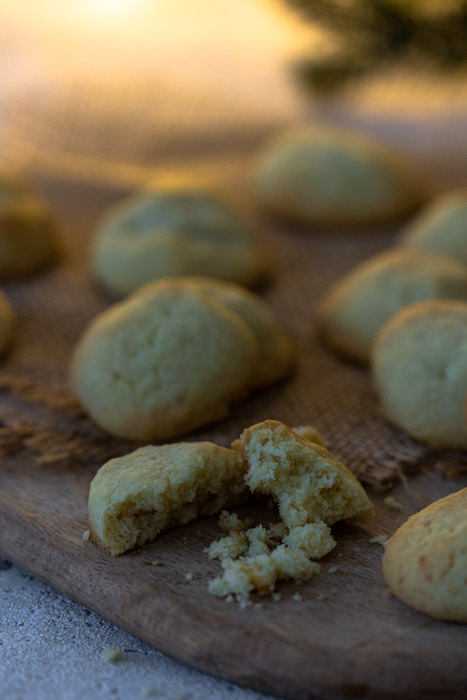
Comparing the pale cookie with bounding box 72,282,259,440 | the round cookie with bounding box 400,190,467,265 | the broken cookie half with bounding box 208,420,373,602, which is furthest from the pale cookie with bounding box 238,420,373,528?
the round cookie with bounding box 400,190,467,265

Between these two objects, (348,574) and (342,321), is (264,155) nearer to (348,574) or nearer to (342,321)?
(342,321)

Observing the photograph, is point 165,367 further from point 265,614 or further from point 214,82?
point 214,82

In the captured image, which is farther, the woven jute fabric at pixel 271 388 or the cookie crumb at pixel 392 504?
the woven jute fabric at pixel 271 388

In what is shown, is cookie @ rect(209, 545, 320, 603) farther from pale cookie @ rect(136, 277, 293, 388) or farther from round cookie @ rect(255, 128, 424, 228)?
round cookie @ rect(255, 128, 424, 228)

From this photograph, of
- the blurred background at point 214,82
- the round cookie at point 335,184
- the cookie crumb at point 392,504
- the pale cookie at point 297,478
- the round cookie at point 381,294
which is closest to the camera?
the pale cookie at point 297,478

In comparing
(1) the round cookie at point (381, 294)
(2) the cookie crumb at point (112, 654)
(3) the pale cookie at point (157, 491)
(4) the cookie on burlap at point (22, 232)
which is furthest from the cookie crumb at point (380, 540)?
(4) the cookie on burlap at point (22, 232)

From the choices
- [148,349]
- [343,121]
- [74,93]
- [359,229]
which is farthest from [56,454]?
[343,121]

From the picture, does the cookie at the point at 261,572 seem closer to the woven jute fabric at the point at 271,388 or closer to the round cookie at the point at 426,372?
the woven jute fabric at the point at 271,388
